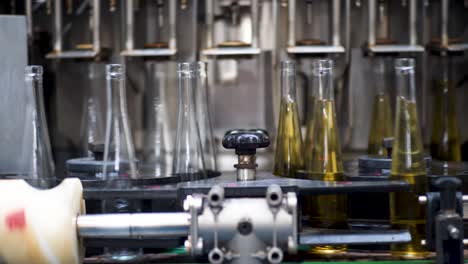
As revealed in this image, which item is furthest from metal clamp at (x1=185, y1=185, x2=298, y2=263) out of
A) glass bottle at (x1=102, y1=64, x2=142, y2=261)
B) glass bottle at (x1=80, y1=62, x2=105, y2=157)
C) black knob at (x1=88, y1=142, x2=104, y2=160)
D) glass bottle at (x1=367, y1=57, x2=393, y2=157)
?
glass bottle at (x1=80, y1=62, x2=105, y2=157)

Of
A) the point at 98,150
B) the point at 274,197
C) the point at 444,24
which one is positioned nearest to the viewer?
the point at 274,197

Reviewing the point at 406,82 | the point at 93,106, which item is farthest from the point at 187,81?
the point at 93,106

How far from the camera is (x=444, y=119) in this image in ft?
4.50

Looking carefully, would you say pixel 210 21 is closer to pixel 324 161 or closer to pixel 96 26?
pixel 96 26

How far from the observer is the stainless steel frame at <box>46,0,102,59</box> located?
1337mm

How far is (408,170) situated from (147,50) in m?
0.61

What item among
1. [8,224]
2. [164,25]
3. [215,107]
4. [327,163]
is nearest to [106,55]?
[164,25]

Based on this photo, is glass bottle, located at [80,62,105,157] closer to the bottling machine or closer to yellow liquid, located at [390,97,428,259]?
the bottling machine

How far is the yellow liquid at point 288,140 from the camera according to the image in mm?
1101

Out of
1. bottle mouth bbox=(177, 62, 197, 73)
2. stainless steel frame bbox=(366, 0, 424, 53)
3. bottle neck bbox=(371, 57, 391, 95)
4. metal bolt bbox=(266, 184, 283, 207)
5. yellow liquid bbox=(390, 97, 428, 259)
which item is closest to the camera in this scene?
metal bolt bbox=(266, 184, 283, 207)

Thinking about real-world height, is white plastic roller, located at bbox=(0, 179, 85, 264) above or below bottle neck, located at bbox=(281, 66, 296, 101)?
below

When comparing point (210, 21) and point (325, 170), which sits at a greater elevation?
point (210, 21)

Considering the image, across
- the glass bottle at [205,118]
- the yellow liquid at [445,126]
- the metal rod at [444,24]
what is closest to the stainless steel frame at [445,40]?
the metal rod at [444,24]

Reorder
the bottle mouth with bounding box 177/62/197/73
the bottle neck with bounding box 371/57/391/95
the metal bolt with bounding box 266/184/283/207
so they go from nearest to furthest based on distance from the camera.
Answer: the metal bolt with bounding box 266/184/283/207
the bottle mouth with bounding box 177/62/197/73
the bottle neck with bounding box 371/57/391/95
